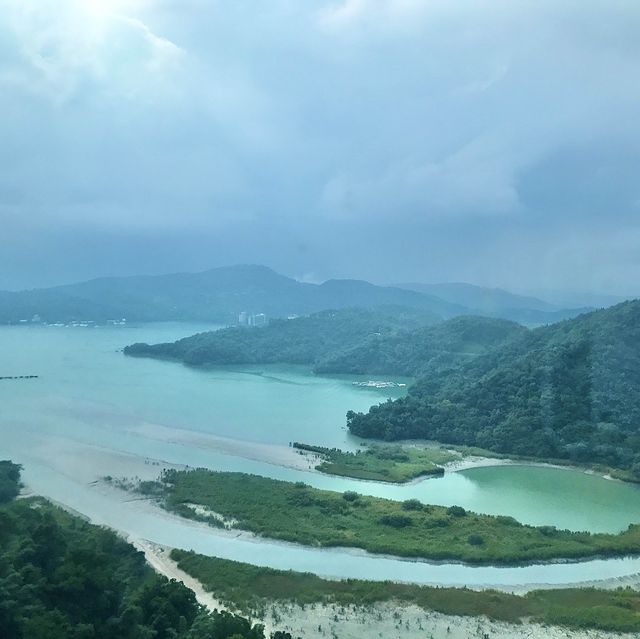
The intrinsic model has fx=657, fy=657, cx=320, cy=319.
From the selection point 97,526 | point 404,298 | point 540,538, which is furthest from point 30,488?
point 404,298

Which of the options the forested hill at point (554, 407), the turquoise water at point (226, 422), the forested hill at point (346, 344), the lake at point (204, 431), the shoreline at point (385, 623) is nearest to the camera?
the shoreline at point (385, 623)

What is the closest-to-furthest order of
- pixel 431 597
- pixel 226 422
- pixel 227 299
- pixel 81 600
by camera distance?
1. pixel 81 600
2. pixel 431 597
3. pixel 226 422
4. pixel 227 299

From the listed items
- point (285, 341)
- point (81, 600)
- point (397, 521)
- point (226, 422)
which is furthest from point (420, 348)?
point (81, 600)

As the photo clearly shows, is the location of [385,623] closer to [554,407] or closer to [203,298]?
[554,407]

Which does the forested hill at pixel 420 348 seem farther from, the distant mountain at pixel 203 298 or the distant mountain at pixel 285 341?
the distant mountain at pixel 203 298

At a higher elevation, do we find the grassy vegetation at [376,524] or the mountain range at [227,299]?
the mountain range at [227,299]

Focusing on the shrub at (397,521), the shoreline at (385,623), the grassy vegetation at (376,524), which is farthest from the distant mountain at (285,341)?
the shoreline at (385,623)

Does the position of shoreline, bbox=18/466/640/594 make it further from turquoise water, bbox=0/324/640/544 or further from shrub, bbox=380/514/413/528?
turquoise water, bbox=0/324/640/544
